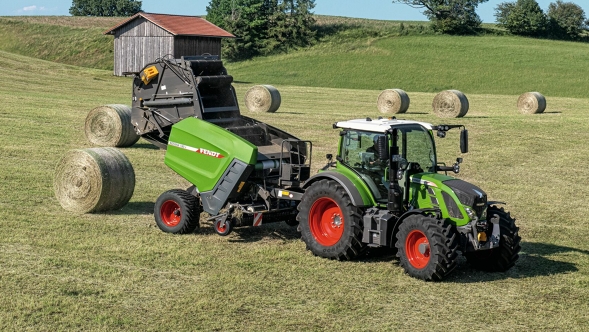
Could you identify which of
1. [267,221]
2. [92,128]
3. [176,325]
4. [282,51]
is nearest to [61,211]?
[267,221]

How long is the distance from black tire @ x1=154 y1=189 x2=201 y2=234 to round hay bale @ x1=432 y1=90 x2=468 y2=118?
63.9ft

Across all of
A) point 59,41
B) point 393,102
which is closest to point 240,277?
point 393,102

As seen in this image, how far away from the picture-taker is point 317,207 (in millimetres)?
10859

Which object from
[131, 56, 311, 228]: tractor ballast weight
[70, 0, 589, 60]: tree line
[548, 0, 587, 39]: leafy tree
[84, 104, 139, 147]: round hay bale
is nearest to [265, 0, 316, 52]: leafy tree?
[70, 0, 589, 60]: tree line

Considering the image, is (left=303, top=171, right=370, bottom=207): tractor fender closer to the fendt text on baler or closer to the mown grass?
the fendt text on baler

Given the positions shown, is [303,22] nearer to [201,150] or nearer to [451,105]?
[451,105]

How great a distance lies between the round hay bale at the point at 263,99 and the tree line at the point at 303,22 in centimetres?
3589

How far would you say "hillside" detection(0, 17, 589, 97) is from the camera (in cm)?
5703

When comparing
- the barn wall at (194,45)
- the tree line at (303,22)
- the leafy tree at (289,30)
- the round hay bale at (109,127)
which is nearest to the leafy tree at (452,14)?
the tree line at (303,22)

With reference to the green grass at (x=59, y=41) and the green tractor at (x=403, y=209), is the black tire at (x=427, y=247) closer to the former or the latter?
the green tractor at (x=403, y=209)

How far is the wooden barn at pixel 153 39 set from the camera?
5316 centimetres

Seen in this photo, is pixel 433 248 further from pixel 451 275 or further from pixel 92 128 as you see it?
pixel 92 128

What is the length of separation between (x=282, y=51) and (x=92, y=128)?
51.0m

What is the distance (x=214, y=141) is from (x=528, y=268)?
4.78 meters
